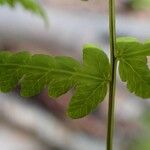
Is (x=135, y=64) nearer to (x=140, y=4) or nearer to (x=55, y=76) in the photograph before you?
(x=55, y=76)

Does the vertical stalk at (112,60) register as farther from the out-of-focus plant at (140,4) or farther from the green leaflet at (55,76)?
the out-of-focus plant at (140,4)

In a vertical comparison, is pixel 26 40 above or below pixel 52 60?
below

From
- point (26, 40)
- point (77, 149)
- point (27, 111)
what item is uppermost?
point (26, 40)

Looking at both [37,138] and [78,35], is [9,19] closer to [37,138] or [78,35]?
[78,35]

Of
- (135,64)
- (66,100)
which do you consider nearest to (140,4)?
(66,100)

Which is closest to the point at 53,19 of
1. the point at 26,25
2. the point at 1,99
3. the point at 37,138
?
the point at 26,25

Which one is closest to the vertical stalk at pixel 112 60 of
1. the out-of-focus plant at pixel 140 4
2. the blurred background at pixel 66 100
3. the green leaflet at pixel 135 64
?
the green leaflet at pixel 135 64
